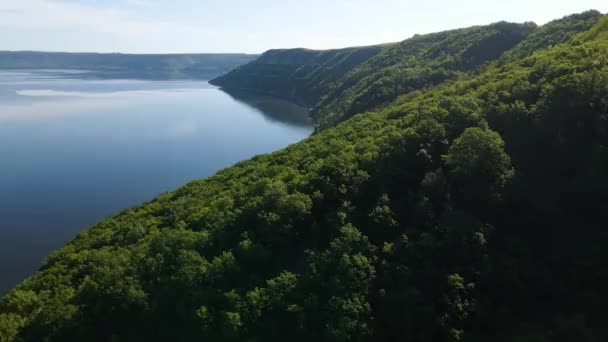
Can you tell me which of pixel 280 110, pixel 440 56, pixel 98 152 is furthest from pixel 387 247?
pixel 280 110

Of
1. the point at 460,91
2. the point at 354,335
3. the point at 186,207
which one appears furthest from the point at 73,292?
the point at 460,91

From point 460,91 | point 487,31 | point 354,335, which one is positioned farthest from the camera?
point 487,31

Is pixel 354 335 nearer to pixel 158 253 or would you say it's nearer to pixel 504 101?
pixel 158 253

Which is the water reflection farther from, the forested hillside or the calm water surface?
the forested hillside

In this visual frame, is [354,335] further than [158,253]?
No

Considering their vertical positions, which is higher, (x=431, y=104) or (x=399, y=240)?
(x=431, y=104)

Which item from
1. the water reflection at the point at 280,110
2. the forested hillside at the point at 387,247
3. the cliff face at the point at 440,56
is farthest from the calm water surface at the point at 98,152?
the cliff face at the point at 440,56

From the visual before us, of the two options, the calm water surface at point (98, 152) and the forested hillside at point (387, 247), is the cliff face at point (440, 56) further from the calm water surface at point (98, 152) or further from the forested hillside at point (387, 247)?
the forested hillside at point (387, 247)
